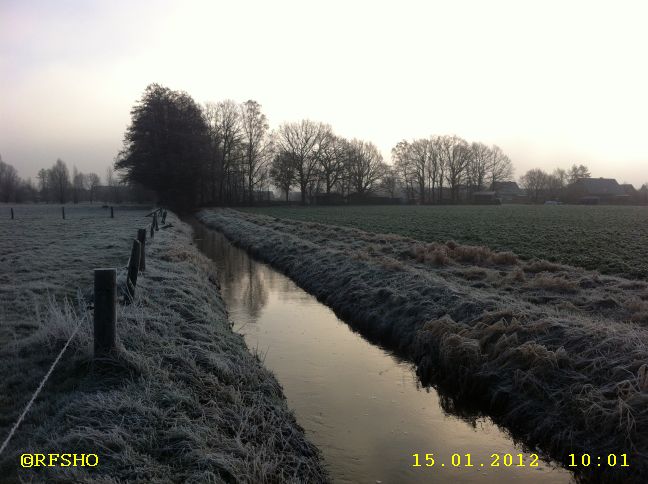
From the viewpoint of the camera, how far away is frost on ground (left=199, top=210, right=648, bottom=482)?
5793 millimetres

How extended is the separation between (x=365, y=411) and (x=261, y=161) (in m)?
74.4

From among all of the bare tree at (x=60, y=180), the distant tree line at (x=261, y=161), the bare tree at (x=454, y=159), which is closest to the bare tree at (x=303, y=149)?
the distant tree line at (x=261, y=161)

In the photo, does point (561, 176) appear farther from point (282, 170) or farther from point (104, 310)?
point (104, 310)

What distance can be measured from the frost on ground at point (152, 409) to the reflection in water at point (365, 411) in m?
0.62

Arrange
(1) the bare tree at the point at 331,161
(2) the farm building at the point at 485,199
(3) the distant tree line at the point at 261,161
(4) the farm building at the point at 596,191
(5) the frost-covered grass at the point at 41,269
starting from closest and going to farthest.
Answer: (5) the frost-covered grass at the point at 41,269, (3) the distant tree line at the point at 261,161, (1) the bare tree at the point at 331,161, (2) the farm building at the point at 485,199, (4) the farm building at the point at 596,191

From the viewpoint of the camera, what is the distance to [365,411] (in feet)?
23.8

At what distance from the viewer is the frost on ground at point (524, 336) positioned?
5.79 meters

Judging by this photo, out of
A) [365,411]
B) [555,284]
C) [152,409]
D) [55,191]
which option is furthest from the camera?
[55,191]

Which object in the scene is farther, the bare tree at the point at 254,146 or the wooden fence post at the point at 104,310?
the bare tree at the point at 254,146

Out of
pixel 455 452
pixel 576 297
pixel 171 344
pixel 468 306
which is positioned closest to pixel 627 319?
pixel 576 297

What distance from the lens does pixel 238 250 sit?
88.7ft

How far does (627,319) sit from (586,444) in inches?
158

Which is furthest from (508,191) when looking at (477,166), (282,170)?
(282,170)

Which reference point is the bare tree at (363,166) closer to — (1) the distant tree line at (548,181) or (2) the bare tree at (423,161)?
(2) the bare tree at (423,161)
